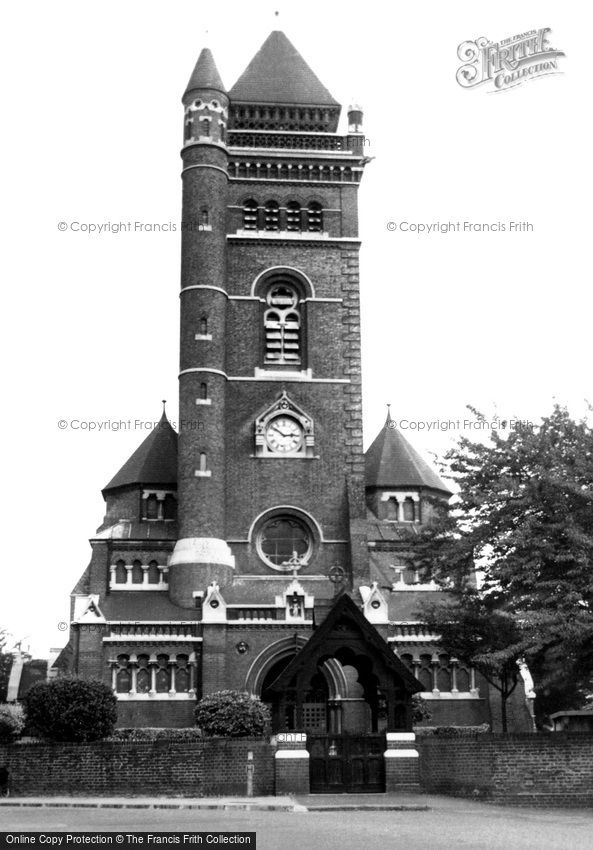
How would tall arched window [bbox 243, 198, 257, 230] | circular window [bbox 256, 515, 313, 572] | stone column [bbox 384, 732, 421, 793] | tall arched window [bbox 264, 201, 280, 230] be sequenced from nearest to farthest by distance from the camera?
stone column [bbox 384, 732, 421, 793]
circular window [bbox 256, 515, 313, 572]
tall arched window [bbox 243, 198, 257, 230]
tall arched window [bbox 264, 201, 280, 230]

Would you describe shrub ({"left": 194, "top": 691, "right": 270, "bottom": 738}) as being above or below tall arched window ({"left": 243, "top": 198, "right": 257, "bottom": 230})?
below

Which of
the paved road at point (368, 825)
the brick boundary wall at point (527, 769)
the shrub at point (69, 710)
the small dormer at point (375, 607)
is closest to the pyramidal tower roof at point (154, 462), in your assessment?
the small dormer at point (375, 607)

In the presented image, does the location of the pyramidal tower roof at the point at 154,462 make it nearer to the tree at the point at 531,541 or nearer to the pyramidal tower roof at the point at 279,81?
the pyramidal tower roof at the point at 279,81

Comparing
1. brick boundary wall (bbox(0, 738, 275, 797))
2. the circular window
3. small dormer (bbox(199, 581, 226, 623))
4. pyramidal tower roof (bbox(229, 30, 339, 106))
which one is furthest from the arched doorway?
pyramidal tower roof (bbox(229, 30, 339, 106))

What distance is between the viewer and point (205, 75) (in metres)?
59.5

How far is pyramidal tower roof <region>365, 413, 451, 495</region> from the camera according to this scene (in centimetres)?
5981

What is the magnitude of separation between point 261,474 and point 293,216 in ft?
42.5

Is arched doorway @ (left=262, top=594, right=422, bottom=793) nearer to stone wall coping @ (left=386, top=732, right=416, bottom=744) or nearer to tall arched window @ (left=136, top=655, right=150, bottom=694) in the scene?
stone wall coping @ (left=386, top=732, right=416, bottom=744)

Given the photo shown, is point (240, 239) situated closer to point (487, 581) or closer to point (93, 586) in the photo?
point (93, 586)

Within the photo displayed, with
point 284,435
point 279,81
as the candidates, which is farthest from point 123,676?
point 279,81

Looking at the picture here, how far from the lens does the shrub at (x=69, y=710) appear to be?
39.7 m

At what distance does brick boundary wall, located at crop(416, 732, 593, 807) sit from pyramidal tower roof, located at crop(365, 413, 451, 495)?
29.6 meters

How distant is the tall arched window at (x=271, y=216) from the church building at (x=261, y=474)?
0.25 ft

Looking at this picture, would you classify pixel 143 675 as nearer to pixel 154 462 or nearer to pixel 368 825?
pixel 154 462
